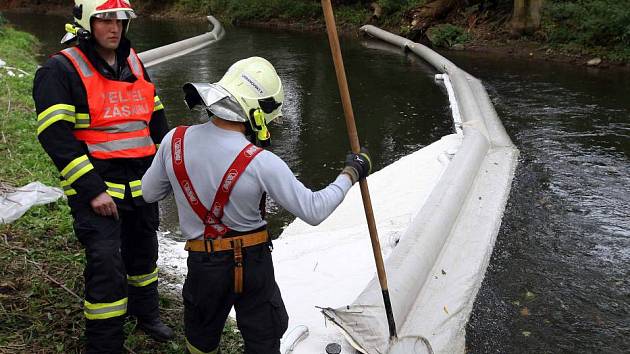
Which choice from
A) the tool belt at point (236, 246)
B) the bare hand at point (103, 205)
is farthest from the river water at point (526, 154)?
the bare hand at point (103, 205)

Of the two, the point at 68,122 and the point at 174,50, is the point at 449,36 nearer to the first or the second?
the point at 174,50

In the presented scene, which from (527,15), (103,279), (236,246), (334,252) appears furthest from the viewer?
(527,15)

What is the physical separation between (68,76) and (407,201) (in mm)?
3179

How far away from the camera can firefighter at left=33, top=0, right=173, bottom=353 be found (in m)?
2.57

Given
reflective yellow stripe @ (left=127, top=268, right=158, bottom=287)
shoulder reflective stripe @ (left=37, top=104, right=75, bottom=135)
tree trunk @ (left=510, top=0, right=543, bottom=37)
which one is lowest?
tree trunk @ (left=510, top=0, right=543, bottom=37)

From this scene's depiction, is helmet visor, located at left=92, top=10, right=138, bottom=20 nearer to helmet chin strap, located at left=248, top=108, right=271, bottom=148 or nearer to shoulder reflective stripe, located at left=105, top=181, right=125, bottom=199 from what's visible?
shoulder reflective stripe, located at left=105, top=181, right=125, bottom=199

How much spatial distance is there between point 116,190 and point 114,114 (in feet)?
1.18

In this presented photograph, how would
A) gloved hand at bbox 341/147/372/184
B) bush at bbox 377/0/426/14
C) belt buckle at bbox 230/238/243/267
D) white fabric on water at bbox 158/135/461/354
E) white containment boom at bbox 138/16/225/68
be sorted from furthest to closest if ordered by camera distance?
bush at bbox 377/0/426/14
white containment boom at bbox 138/16/225/68
white fabric on water at bbox 158/135/461/354
gloved hand at bbox 341/147/372/184
belt buckle at bbox 230/238/243/267

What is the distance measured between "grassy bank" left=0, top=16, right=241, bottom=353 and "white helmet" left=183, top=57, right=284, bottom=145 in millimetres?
1377

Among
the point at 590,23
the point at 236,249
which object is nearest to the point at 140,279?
the point at 236,249

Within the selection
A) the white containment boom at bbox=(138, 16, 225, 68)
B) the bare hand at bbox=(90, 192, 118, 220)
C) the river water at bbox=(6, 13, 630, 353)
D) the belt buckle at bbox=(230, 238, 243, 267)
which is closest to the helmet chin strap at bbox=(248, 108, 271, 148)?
the belt buckle at bbox=(230, 238, 243, 267)

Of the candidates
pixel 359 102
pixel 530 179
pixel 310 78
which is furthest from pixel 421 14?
pixel 530 179

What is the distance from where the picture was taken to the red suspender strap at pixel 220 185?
7.00 feet

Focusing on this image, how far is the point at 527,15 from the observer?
46.1 feet
